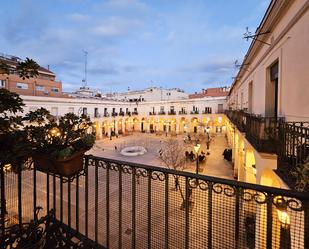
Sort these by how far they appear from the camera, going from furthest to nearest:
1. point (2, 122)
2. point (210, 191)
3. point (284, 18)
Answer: point (284, 18), point (2, 122), point (210, 191)

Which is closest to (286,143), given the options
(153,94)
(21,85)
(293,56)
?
(293,56)

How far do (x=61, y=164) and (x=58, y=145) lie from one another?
0.25m

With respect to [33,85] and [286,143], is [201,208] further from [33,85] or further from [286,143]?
[33,85]

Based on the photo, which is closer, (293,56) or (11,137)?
(11,137)

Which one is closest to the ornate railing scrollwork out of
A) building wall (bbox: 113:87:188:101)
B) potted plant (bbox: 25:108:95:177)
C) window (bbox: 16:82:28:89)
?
potted plant (bbox: 25:108:95:177)

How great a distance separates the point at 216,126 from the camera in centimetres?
3816

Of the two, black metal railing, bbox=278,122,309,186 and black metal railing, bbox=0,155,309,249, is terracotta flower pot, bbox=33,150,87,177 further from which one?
black metal railing, bbox=278,122,309,186

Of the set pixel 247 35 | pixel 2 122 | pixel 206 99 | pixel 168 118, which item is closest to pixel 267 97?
pixel 247 35

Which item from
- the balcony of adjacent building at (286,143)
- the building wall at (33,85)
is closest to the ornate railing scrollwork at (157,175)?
the balcony of adjacent building at (286,143)

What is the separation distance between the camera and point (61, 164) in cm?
209

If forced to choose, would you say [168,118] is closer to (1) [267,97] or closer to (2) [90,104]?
(2) [90,104]

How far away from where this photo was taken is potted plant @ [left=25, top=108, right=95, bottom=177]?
6.89 ft

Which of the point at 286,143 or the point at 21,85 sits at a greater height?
the point at 21,85

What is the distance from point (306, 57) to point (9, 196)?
13072 mm
